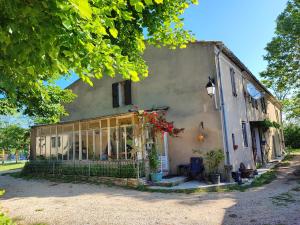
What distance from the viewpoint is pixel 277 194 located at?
30.0ft

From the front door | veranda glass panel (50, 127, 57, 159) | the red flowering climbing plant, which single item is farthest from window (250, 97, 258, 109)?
veranda glass panel (50, 127, 57, 159)

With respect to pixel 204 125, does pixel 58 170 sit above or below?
below

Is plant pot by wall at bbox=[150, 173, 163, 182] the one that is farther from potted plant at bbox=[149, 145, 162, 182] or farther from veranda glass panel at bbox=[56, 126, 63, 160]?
veranda glass panel at bbox=[56, 126, 63, 160]

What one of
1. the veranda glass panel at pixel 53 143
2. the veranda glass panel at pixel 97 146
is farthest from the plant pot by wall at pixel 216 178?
the veranda glass panel at pixel 53 143

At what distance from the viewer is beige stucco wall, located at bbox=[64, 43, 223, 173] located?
12.7 meters

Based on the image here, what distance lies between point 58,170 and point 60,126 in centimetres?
274

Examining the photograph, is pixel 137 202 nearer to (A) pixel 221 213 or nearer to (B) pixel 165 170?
(A) pixel 221 213

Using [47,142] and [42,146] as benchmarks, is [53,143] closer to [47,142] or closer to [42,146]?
[47,142]

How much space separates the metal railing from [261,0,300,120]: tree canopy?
14163 mm

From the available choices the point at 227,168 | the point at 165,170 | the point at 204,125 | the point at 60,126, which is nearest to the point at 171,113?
the point at 204,125

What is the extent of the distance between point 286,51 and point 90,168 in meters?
16.6

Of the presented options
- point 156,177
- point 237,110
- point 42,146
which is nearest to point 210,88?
point 237,110

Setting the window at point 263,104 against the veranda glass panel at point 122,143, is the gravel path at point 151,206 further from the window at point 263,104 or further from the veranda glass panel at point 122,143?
the window at point 263,104

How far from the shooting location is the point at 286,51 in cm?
1986
